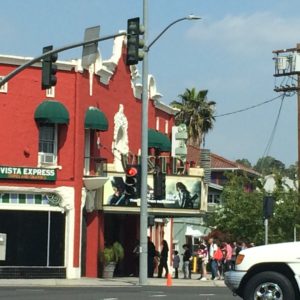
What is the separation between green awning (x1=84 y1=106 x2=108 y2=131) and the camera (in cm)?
3491

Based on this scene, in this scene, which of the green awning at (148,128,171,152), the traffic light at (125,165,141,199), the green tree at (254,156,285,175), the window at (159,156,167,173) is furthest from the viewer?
the green tree at (254,156,285,175)

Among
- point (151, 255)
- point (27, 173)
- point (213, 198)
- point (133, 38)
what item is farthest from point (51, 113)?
point (213, 198)

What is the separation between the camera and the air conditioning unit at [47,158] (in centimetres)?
3447

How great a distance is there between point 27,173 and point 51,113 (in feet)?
8.17

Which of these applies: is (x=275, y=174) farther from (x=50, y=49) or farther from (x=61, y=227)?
(x=50, y=49)

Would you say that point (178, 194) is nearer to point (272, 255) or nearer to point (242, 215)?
point (242, 215)

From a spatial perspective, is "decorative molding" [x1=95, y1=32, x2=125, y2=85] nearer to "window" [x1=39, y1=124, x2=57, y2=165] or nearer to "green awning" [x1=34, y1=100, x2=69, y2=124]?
"green awning" [x1=34, y1=100, x2=69, y2=124]

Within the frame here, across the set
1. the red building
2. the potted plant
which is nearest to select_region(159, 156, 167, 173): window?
the red building

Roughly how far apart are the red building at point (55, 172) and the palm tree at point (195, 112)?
31436 millimetres

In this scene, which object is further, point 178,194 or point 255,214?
point 255,214

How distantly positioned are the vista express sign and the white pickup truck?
63.0 feet

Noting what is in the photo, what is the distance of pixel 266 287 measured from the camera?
15.3 m

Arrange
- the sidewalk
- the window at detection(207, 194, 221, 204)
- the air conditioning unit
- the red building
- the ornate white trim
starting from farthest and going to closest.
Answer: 1. the window at detection(207, 194, 221, 204)
2. the ornate white trim
3. the air conditioning unit
4. the red building
5. the sidewalk

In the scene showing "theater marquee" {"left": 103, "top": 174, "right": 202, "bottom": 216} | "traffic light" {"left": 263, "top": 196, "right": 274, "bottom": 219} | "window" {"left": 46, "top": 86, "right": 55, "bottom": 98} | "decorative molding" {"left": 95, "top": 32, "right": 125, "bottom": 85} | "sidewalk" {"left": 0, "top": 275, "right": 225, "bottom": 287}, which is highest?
"decorative molding" {"left": 95, "top": 32, "right": 125, "bottom": 85}
